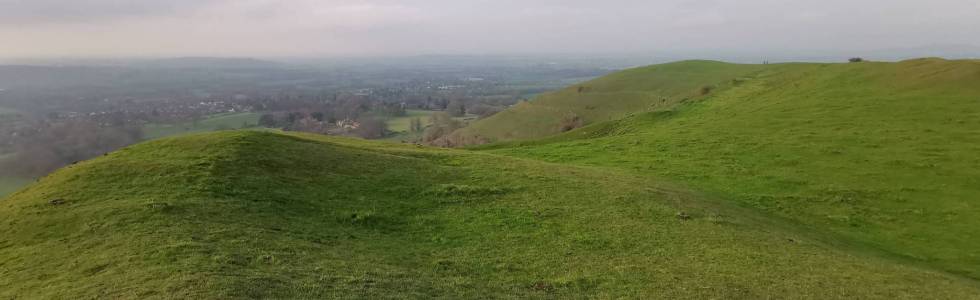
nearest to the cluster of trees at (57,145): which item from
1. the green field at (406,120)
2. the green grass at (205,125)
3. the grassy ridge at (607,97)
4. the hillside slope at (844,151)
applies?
the green grass at (205,125)

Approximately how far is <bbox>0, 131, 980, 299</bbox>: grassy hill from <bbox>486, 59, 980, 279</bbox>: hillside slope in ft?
13.4

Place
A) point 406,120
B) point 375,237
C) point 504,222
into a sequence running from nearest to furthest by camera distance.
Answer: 1. point 375,237
2. point 504,222
3. point 406,120

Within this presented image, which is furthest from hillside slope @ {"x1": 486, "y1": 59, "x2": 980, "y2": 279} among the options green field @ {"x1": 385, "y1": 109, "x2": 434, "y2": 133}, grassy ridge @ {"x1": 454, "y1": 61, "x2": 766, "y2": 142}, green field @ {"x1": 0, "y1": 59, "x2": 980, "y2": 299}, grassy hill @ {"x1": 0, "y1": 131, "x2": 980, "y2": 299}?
green field @ {"x1": 385, "y1": 109, "x2": 434, "y2": 133}

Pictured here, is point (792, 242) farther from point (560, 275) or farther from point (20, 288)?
point (20, 288)

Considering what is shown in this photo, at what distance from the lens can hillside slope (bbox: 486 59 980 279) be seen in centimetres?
2336

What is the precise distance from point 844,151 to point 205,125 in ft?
292

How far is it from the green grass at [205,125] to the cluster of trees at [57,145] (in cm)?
1012

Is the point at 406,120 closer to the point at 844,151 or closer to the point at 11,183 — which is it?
the point at 11,183

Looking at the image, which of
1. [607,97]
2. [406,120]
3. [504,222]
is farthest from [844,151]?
[406,120]

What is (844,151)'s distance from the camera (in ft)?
109

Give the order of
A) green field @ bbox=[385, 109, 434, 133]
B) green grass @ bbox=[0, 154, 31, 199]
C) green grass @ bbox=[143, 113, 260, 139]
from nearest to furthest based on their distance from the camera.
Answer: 1. green grass @ bbox=[0, 154, 31, 199]
2. green grass @ bbox=[143, 113, 260, 139]
3. green field @ bbox=[385, 109, 434, 133]

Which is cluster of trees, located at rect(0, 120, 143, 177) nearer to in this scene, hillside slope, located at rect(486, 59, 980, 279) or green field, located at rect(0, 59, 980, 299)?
green field, located at rect(0, 59, 980, 299)

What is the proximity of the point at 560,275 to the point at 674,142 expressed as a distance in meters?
27.8

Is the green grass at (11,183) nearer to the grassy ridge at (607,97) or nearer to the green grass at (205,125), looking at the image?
the green grass at (205,125)
